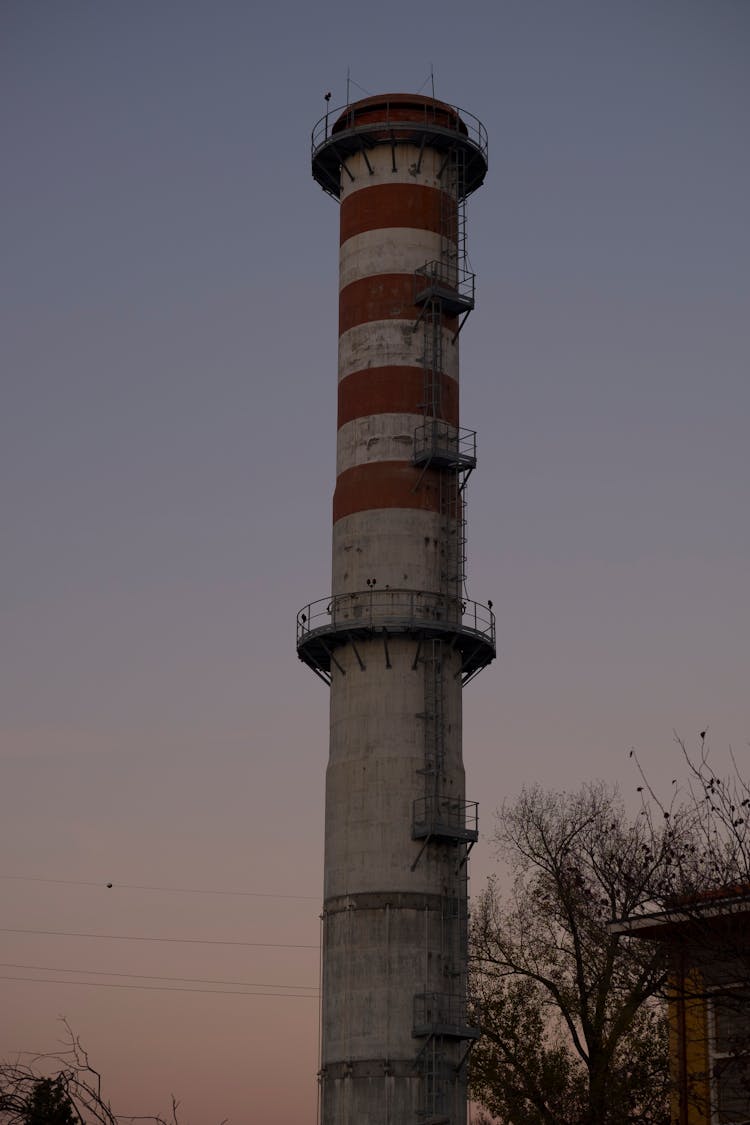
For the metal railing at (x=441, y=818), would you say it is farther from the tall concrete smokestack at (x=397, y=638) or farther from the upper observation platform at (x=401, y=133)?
the upper observation platform at (x=401, y=133)

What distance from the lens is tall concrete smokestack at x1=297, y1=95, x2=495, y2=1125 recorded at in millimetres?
53938

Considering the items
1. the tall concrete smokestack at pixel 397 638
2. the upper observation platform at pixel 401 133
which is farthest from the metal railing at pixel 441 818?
the upper observation platform at pixel 401 133

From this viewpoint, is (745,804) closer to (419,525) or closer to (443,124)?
(419,525)

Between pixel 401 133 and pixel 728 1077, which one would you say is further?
pixel 401 133

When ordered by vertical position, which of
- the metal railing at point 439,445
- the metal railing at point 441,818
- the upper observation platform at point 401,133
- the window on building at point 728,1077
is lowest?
the window on building at point 728,1077

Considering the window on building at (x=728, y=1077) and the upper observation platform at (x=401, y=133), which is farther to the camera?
the upper observation platform at (x=401, y=133)

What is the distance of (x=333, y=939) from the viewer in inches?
2190

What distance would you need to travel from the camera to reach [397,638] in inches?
2270

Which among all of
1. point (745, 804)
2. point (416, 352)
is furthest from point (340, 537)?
point (745, 804)

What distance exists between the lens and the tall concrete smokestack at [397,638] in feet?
177

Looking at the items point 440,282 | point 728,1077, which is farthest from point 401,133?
point 728,1077

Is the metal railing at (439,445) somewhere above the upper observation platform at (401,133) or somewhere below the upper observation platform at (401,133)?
below

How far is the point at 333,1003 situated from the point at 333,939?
2.12m

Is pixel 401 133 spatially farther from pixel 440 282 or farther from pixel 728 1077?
pixel 728 1077
